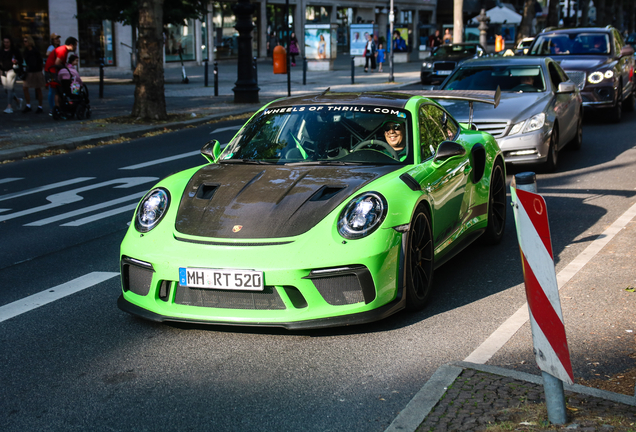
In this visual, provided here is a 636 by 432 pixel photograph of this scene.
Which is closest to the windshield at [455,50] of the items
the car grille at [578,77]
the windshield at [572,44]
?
the windshield at [572,44]

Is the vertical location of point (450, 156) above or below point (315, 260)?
above

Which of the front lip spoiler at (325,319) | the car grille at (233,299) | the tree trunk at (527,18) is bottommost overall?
the front lip spoiler at (325,319)

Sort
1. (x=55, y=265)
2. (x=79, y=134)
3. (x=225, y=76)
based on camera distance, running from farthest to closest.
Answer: (x=225, y=76) → (x=79, y=134) → (x=55, y=265)

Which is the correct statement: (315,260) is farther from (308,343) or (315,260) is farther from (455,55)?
(455,55)

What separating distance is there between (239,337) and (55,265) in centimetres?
252

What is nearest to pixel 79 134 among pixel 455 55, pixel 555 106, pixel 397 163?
pixel 555 106

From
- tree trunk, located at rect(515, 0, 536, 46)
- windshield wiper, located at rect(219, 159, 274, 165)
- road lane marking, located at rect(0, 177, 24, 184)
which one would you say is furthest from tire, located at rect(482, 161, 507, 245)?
tree trunk, located at rect(515, 0, 536, 46)

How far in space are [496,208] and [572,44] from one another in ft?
39.2

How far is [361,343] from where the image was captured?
15.3 feet

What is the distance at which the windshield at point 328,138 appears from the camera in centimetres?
569

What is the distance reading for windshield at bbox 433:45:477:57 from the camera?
30844 mm

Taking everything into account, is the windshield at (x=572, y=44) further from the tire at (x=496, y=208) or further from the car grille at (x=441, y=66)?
the car grille at (x=441, y=66)

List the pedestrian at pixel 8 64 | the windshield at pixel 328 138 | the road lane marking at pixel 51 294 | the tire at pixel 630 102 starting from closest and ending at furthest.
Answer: the road lane marking at pixel 51 294 < the windshield at pixel 328 138 < the pedestrian at pixel 8 64 < the tire at pixel 630 102

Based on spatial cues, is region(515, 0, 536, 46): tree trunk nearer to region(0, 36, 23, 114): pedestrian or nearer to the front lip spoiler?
region(0, 36, 23, 114): pedestrian
